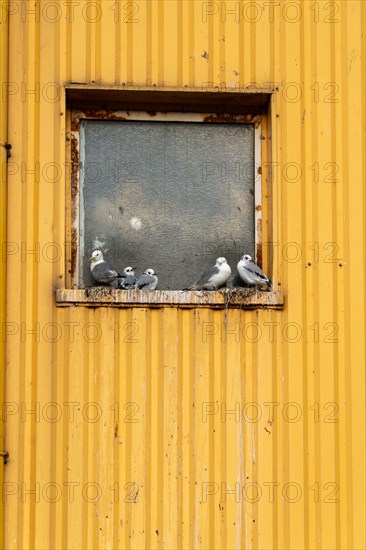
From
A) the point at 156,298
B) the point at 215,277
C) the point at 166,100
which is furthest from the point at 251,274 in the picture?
the point at 166,100

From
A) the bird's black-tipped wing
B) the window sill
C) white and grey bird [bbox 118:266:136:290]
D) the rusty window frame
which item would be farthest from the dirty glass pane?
the window sill

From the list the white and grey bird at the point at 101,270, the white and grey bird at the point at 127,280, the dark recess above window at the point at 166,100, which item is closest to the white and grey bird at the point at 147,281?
the white and grey bird at the point at 127,280

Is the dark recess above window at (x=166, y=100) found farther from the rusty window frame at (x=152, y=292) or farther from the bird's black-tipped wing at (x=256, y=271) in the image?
the bird's black-tipped wing at (x=256, y=271)

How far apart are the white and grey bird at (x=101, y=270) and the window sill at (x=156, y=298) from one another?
4.7 inches

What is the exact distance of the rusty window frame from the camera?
262 inches

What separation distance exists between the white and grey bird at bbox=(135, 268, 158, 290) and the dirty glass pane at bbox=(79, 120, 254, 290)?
0.44 ft

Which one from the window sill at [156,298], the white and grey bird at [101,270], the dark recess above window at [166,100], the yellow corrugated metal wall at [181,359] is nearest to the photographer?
the yellow corrugated metal wall at [181,359]

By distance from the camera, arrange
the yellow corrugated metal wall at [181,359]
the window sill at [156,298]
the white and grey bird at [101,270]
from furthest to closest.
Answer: the white and grey bird at [101,270] → the window sill at [156,298] → the yellow corrugated metal wall at [181,359]

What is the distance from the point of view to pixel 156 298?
6.66 m

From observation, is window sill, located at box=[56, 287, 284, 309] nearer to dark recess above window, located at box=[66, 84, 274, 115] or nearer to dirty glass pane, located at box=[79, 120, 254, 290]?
dirty glass pane, located at box=[79, 120, 254, 290]

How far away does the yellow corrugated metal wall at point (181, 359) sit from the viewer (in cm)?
649

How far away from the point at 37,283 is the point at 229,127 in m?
1.81

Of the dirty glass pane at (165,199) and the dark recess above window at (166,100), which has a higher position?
the dark recess above window at (166,100)

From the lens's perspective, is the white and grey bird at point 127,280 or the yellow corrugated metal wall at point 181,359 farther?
the white and grey bird at point 127,280
